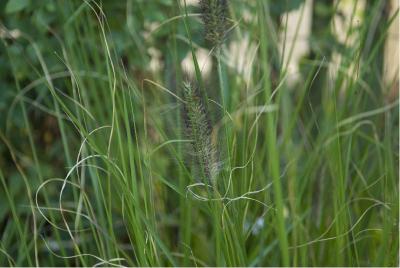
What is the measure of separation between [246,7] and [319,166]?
16.0 inches

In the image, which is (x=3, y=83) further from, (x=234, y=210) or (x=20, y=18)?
(x=234, y=210)

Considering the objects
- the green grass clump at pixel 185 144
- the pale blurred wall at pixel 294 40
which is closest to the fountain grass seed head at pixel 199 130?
the green grass clump at pixel 185 144

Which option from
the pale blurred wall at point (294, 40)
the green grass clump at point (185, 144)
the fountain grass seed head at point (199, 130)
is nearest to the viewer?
the fountain grass seed head at point (199, 130)

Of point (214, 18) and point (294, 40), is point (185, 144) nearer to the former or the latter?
point (214, 18)

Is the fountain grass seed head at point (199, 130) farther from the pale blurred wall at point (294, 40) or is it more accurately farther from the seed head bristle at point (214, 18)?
the pale blurred wall at point (294, 40)

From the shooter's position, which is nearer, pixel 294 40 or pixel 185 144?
pixel 185 144

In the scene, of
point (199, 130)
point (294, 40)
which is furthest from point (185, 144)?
point (294, 40)

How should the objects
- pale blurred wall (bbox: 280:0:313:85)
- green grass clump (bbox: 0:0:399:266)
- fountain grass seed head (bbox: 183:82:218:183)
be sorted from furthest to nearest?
pale blurred wall (bbox: 280:0:313:85)
green grass clump (bbox: 0:0:399:266)
fountain grass seed head (bbox: 183:82:218:183)

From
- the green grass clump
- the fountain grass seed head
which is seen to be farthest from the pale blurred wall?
the fountain grass seed head

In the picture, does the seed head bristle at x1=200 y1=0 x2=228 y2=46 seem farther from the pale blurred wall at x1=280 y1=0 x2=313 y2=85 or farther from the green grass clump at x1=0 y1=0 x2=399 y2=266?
the pale blurred wall at x1=280 y1=0 x2=313 y2=85

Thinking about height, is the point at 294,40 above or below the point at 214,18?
below

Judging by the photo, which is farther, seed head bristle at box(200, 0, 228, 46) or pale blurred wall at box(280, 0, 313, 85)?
pale blurred wall at box(280, 0, 313, 85)

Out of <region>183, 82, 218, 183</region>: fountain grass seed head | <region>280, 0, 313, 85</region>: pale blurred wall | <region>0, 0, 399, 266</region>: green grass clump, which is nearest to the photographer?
<region>183, 82, 218, 183</region>: fountain grass seed head

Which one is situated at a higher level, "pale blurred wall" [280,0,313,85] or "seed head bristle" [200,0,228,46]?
"seed head bristle" [200,0,228,46]
